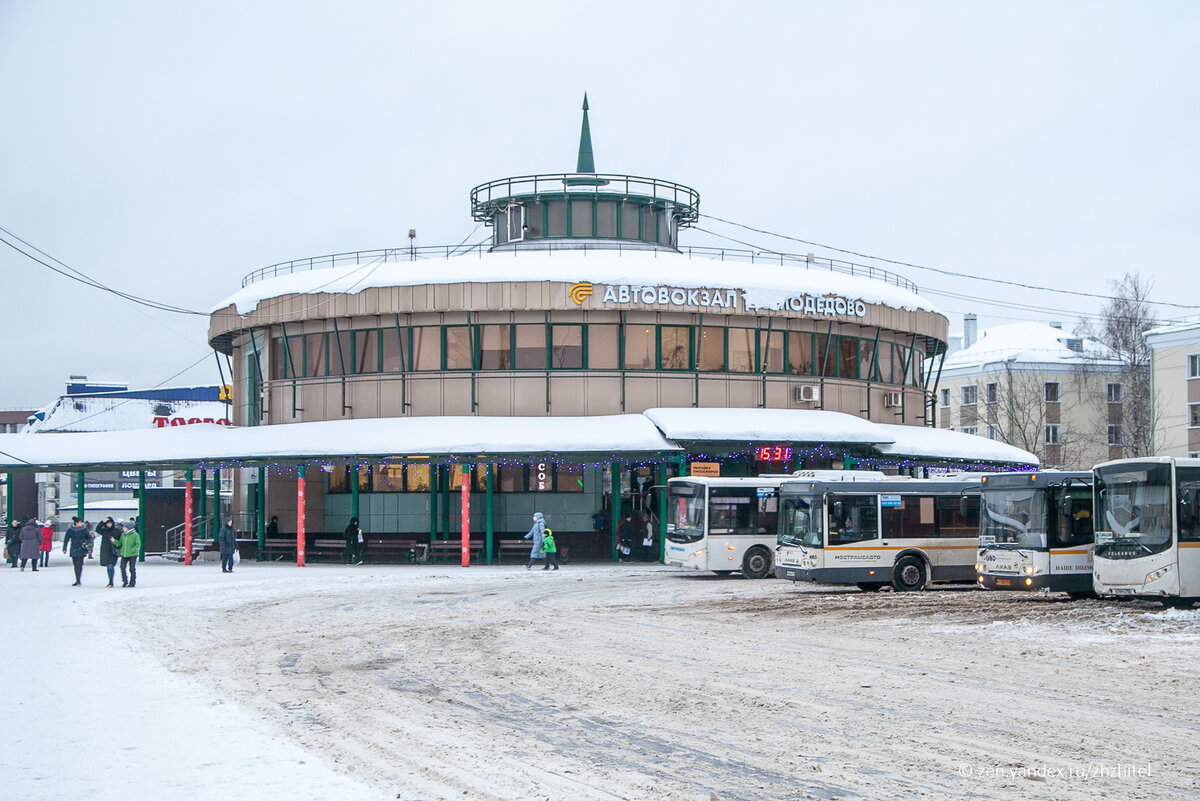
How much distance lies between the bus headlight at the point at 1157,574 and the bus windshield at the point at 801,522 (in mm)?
7668

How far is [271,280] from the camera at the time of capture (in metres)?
46.8

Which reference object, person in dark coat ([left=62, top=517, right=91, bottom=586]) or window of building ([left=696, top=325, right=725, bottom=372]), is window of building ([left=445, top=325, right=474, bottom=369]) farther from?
person in dark coat ([left=62, top=517, right=91, bottom=586])

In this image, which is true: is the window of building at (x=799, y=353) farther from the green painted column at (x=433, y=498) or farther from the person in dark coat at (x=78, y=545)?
the person in dark coat at (x=78, y=545)

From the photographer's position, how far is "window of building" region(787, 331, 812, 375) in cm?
4434

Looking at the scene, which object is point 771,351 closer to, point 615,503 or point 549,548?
point 615,503

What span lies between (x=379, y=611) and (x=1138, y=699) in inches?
588

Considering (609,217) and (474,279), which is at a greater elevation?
(609,217)

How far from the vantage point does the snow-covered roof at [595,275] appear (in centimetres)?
4178

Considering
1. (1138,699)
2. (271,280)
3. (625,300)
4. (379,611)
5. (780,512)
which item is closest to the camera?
(1138,699)

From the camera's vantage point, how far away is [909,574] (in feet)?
93.9

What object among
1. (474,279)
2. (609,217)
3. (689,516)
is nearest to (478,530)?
(474,279)

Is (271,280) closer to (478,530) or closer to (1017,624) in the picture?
(478,530)

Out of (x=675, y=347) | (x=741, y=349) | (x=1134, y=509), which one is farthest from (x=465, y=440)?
(x=1134, y=509)

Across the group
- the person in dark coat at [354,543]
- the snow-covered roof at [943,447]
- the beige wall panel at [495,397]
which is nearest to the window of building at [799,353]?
the snow-covered roof at [943,447]
